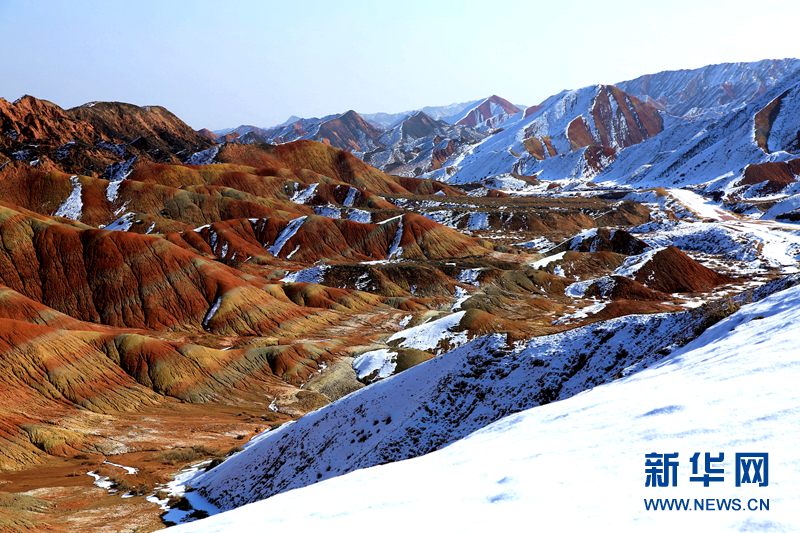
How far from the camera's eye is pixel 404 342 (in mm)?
63812

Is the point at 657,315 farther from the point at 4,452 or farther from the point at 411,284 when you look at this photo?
the point at 411,284

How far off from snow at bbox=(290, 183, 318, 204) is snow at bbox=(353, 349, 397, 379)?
341ft

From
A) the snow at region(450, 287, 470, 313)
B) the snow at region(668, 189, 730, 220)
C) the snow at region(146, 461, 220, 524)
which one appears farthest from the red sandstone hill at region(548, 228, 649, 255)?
the snow at region(146, 461, 220, 524)

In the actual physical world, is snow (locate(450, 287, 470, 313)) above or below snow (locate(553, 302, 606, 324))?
above

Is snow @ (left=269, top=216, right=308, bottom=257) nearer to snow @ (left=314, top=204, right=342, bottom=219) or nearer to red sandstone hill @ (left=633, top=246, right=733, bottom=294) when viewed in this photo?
snow @ (left=314, top=204, right=342, bottom=219)

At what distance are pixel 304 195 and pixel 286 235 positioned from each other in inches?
1697

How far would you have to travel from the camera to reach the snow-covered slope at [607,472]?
6.41 meters

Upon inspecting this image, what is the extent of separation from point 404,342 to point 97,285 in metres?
50.6

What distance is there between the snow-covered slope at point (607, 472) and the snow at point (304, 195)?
5845 inches

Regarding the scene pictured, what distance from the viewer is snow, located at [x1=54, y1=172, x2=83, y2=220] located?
117875 millimetres

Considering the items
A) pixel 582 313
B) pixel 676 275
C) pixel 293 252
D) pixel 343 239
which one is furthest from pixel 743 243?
pixel 293 252

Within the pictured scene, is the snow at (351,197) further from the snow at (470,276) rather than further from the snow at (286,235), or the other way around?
the snow at (470,276)

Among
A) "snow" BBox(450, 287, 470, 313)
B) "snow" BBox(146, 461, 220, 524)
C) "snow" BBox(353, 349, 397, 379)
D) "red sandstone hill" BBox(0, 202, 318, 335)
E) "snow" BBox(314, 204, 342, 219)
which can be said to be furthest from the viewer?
"snow" BBox(314, 204, 342, 219)

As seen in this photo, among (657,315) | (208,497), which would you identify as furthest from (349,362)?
(657,315)
